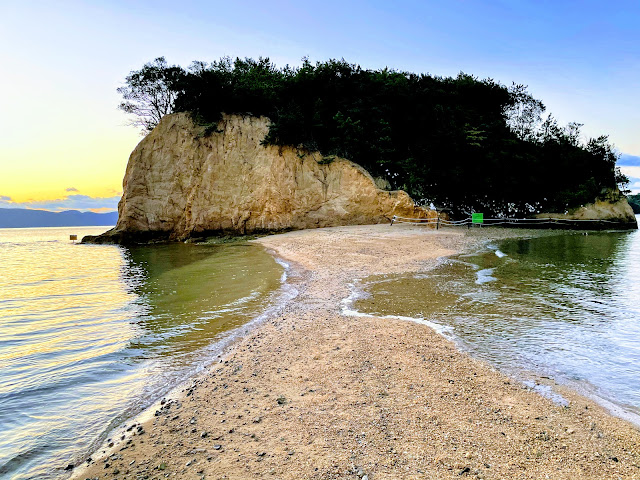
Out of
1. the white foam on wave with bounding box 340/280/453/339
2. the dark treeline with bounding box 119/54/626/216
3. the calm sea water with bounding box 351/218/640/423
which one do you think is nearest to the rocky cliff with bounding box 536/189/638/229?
the dark treeline with bounding box 119/54/626/216

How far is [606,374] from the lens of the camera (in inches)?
164

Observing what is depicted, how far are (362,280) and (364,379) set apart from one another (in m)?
5.82

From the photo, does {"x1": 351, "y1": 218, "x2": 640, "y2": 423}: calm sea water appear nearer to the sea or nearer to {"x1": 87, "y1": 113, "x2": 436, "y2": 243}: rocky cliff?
the sea

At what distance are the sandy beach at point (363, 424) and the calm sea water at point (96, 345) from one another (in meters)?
0.50

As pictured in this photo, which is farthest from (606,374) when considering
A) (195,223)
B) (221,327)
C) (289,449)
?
(195,223)

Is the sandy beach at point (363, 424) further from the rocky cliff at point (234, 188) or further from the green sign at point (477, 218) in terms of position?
the green sign at point (477, 218)

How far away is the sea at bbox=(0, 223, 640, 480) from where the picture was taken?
3.77m

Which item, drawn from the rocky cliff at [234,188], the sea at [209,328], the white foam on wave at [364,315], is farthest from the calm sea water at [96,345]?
the rocky cliff at [234,188]

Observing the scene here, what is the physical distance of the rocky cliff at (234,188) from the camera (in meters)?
25.7

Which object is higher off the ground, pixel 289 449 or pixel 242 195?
pixel 242 195

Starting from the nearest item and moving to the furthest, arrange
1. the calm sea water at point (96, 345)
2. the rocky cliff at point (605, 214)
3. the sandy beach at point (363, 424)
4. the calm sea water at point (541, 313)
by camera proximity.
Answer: the sandy beach at point (363, 424) → the calm sea water at point (96, 345) → the calm sea water at point (541, 313) → the rocky cliff at point (605, 214)

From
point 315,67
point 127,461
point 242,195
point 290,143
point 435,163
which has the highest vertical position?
point 315,67

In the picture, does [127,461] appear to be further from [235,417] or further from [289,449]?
[289,449]

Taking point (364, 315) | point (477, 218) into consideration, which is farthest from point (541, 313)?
point (477, 218)
